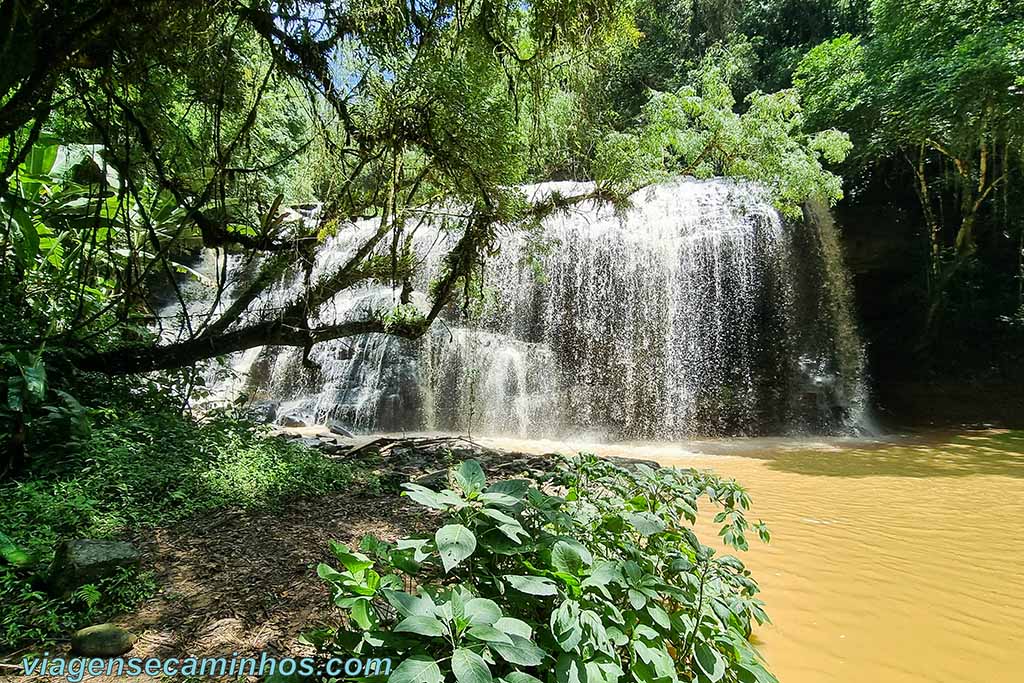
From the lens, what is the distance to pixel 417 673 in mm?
973

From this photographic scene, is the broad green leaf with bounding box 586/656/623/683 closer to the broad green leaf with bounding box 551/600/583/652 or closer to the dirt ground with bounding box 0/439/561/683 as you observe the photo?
the broad green leaf with bounding box 551/600/583/652

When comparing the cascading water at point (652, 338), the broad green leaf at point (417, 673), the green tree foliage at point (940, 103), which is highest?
the green tree foliage at point (940, 103)

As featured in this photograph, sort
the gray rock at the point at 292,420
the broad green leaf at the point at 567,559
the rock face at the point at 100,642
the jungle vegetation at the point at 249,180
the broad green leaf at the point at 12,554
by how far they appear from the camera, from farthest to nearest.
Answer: the gray rock at the point at 292,420 → the jungle vegetation at the point at 249,180 → the broad green leaf at the point at 12,554 → the rock face at the point at 100,642 → the broad green leaf at the point at 567,559

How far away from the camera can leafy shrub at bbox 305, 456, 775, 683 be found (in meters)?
1.10

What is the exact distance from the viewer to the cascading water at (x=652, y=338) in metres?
10.4

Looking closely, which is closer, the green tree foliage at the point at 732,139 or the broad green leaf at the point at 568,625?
the broad green leaf at the point at 568,625

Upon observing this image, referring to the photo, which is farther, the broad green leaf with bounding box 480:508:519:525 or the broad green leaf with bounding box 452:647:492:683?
the broad green leaf with bounding box 480:508:519:525

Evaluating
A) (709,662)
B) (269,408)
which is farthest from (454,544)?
(269,408)

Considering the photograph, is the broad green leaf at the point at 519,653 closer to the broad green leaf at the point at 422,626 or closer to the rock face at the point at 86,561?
the broad green leaf at the point at 422,626

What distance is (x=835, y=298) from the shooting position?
38.4 feet

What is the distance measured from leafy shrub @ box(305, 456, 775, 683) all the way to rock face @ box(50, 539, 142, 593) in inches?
51.9

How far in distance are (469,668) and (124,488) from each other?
118 inches

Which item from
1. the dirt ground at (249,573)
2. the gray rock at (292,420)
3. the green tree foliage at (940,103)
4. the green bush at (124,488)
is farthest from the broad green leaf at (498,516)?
the green tree foliage at (940,103)

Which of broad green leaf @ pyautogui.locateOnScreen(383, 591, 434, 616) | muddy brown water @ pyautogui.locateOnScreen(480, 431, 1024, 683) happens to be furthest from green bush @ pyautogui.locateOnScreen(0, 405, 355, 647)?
muddy brown water @ pyautogui.locateOnScreen(480, 431, 1024, 683)
